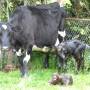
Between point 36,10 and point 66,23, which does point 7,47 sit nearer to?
point 36,10

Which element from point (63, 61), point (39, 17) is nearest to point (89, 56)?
point (63, 61)

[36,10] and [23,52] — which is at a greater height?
[36,10]

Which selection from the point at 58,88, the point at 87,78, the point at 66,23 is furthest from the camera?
the point at 66,23

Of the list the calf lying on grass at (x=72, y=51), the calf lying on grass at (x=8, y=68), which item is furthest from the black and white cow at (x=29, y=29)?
the calf lying on grass at (x=8, y=68)

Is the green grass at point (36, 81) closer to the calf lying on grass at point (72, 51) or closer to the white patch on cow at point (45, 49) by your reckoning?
the calf lying on grass at point (72, 51)

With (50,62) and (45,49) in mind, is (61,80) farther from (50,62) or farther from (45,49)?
(50,62)

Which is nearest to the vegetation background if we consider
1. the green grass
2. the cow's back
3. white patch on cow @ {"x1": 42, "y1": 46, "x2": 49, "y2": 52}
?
the green grass

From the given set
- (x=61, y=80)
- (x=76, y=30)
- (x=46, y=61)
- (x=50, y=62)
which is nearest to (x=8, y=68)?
(x=46, y=61)

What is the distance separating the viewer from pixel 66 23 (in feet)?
47.3

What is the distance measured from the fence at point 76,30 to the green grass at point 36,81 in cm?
81

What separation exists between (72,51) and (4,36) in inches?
81.0

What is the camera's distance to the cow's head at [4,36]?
40.7 ft

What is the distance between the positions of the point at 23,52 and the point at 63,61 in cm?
131

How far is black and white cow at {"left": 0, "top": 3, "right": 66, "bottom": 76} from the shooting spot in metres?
12.7
